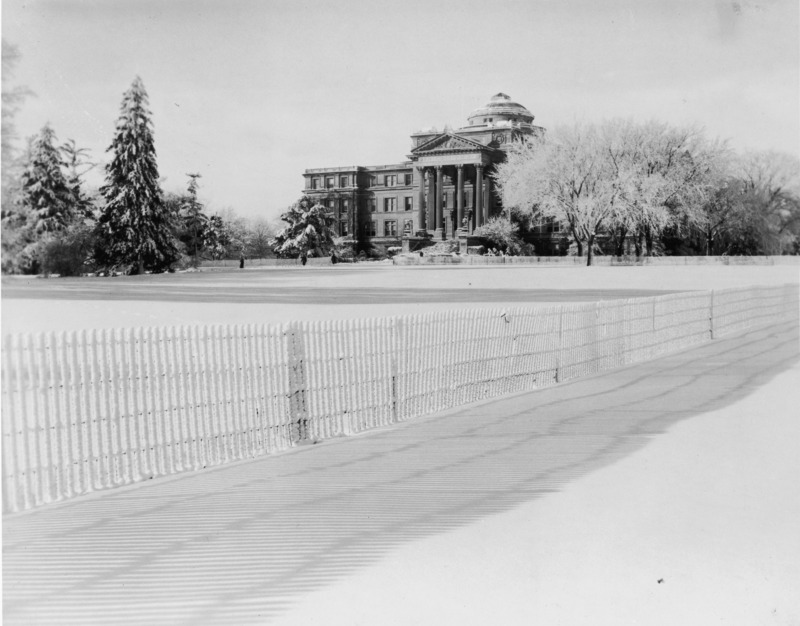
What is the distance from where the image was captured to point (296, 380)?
9.08 metres

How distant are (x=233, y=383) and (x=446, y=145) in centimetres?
2238

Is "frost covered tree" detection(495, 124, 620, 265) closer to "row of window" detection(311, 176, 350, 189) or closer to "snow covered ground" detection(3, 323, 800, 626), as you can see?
"row of window" detection(311, 176, 350, 189)

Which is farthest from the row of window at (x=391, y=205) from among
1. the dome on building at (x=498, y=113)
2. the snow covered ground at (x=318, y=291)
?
the dome on building at (x=498, y=113)

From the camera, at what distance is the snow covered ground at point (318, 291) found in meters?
8.06

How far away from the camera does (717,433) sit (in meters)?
9.51

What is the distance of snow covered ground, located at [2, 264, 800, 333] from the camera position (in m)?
8.06

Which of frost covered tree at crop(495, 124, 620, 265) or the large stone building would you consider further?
the large stone building

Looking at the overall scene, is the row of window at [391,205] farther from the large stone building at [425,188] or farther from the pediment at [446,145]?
the pediment at [446,145]

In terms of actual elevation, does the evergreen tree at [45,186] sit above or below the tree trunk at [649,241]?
above

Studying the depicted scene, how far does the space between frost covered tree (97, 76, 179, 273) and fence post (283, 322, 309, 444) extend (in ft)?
7.01

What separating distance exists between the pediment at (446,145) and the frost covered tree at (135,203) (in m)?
11.5

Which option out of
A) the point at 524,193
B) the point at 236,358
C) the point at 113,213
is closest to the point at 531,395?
the point at 236,358

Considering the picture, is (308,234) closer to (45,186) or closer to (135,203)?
(135,203)

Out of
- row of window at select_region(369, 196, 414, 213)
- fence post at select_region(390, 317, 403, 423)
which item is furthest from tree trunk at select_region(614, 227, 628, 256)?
fence post at select_region(390, 317, 403, 423)
